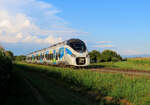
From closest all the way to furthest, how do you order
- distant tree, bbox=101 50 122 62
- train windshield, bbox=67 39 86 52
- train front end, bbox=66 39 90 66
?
train front end, bbox=66 39 90 66 → train windshield, bbox=67 39 86 52 → distant tree, bbox=101 50 122 62

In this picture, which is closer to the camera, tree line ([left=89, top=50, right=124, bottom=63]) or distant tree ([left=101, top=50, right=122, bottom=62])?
distant tree ([left=101, top=50, right=122, bottom=62])

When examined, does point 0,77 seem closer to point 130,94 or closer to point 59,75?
point 130,94

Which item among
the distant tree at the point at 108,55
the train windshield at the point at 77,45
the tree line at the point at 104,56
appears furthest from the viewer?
the tree line at the point at 104,56

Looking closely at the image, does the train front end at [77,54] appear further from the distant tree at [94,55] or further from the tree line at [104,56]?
the distant tree at [94,55]

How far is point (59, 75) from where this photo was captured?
1515 cm

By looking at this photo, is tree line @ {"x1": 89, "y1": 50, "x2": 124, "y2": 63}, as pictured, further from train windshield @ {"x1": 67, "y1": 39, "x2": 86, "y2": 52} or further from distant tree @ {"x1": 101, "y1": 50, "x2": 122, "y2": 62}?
train windshield @ {"x1": 67, "y1": 39, "x2": 86, "y2": 52}

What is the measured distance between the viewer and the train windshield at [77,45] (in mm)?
22500

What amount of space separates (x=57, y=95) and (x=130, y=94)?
3326 millimetres

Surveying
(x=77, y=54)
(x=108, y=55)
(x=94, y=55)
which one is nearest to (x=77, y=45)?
(x=77, y=54)

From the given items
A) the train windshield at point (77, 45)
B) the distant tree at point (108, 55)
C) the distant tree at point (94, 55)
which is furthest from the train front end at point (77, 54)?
the distant tree at point (94, 55)

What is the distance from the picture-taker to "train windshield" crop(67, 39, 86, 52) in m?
22.5

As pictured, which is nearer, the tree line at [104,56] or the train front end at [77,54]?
the train front end at [77,54]

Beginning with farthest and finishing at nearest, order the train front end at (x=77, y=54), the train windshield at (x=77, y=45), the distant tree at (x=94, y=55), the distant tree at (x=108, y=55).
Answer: the distant tree at (x=94, y=55)
the distant tree at (x=108, y=55)
the train windshield at (x=77, y=45)
the train front end at (x=77, y=54)

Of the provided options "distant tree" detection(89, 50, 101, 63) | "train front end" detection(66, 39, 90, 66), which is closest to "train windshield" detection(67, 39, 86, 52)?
"train front end" detection(66, 39, 90, 66)
